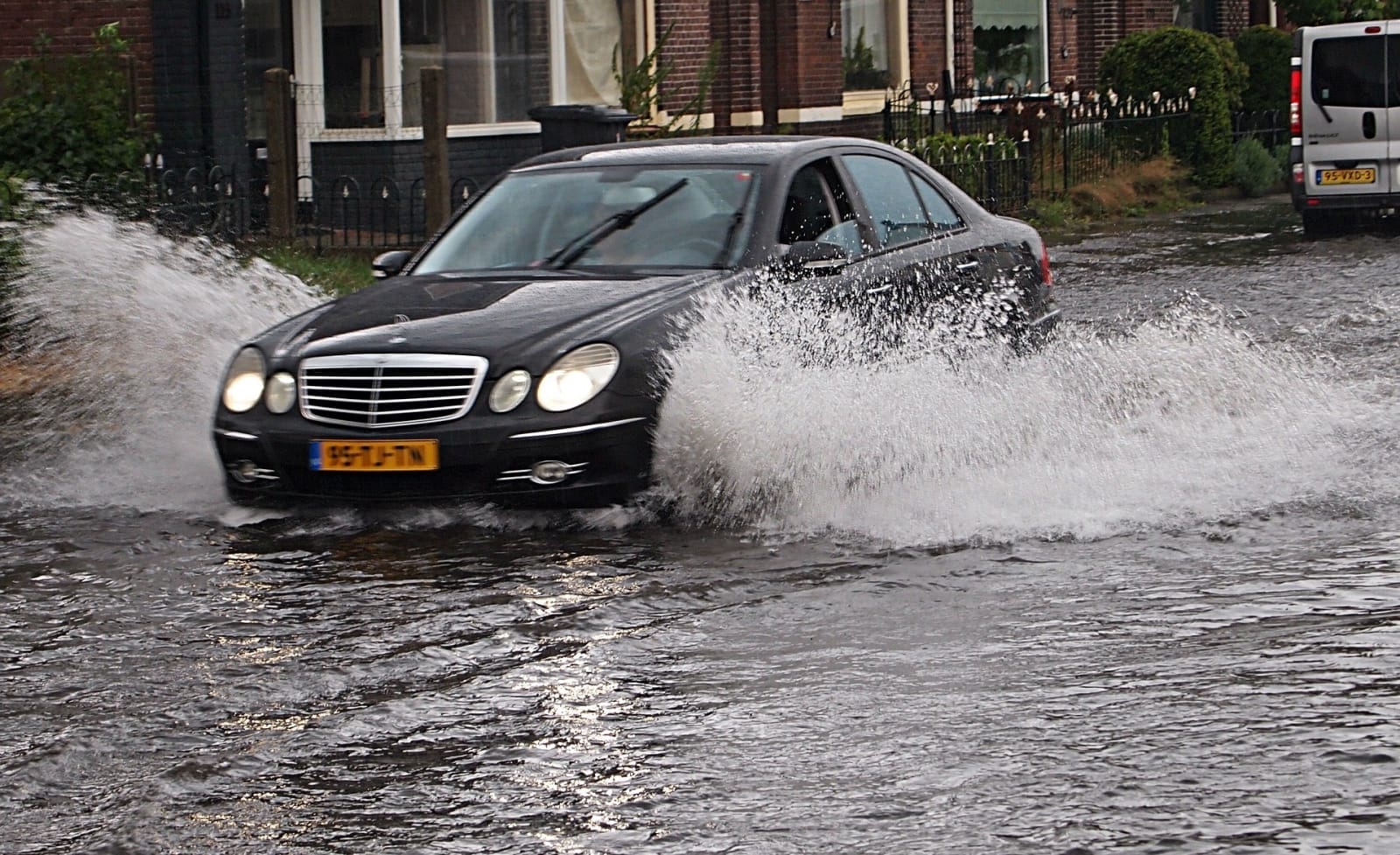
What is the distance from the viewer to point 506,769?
16.5ft

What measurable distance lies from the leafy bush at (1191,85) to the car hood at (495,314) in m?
20.7

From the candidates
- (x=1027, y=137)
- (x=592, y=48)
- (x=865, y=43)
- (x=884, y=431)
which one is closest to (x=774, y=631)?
(x=884, y=431)

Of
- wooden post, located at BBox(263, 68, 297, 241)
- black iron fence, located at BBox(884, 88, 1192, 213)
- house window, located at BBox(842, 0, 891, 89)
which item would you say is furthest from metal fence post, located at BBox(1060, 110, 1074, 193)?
wooden post, located at BBox(263, 68, 297, 241)

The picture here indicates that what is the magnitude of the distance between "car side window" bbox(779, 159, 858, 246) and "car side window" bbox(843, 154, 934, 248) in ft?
0.57

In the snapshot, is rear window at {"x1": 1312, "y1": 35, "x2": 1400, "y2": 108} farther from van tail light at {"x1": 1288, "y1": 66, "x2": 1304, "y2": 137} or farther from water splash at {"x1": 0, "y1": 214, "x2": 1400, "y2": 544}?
water splash at {"x1": 0, "y1": 214, "x2": 1400, "y2": 544}

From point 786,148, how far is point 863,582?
10.4 feet

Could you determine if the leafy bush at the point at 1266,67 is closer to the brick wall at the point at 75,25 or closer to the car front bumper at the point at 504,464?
the brick wall at the point at 75,25

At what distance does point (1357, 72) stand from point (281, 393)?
51.9 ft

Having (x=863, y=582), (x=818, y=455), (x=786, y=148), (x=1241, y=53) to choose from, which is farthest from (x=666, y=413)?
(x=1241, y=53)

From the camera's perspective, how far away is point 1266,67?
106ft

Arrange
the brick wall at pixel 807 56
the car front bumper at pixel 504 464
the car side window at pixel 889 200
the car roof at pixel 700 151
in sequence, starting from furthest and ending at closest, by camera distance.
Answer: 1. the brick wall at pixel 807 56
2. the car side window at pixel 889 200
3. the car roof at pixel 700 151
4. the car front bumper at pixel 504 464

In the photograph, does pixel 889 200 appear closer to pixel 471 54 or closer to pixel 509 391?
pixel 509 391

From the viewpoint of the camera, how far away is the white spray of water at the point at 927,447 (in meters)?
7.96

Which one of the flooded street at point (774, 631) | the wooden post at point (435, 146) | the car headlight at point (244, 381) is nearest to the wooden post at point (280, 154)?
the wooden post at point (435, 146)
